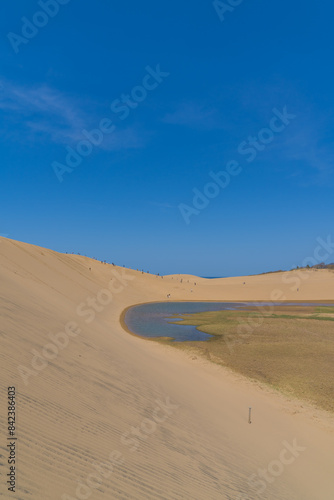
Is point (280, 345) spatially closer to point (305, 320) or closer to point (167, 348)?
point (167, 348)

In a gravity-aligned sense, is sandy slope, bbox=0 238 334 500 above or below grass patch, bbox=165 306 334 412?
below

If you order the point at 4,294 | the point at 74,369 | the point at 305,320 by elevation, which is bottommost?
the point at 74,369

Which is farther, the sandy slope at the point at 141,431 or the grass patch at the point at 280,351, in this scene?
the grass patch at the point at 280,351

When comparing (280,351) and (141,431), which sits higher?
(280,351)

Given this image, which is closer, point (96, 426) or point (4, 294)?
point (96, 426)

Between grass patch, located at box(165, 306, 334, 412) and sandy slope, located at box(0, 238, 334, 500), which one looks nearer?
sandy slope, located at box(0, 238, 334, 500)

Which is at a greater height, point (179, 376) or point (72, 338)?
point (72, 338)

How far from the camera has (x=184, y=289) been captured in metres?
57.6

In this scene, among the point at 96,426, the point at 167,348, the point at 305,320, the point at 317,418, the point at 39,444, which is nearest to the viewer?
the point at 39,444

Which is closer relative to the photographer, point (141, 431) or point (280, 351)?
point (141, 431)

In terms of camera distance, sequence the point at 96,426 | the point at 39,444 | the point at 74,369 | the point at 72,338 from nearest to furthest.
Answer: the point at 39,444 < the point at 96,426 < the point at 74,369 < the point at 72,338

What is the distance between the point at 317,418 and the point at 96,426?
7532 mm

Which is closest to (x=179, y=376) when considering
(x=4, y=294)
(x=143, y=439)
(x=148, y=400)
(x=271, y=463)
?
(x=148, y=400)

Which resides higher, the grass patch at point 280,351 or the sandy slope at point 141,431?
the grass patch at point 280,351
